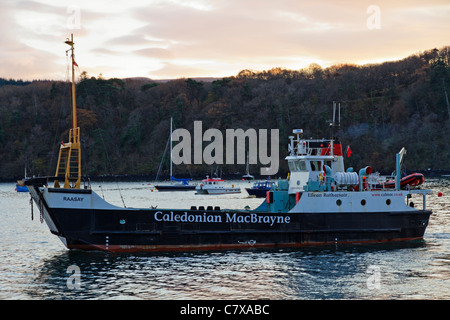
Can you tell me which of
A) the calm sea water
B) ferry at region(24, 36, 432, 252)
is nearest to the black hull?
ferry at region(24, 36, 432, 252)

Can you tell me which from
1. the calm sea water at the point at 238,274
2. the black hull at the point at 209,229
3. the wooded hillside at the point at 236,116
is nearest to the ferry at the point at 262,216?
the black hull at the point at 209,229

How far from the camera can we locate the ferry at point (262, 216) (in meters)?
24.3

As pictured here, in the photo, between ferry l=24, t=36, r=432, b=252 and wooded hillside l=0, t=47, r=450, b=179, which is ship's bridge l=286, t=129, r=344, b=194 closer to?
ferry l=24, t=36, r=432, b=252

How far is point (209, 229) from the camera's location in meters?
25.5

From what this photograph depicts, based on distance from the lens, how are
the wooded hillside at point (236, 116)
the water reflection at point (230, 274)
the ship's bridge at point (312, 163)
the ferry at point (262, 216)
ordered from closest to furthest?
the water reflection at point (230, 274)
the ferry at point (262, 216)
the ship's bridge at point (312, 163)
the wooded hillside at point (236, 116)

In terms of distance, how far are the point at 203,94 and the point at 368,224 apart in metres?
151

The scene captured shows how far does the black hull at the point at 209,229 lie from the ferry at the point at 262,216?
48mm

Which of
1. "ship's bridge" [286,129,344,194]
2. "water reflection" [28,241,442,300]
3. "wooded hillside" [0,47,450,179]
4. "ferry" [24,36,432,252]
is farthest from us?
"wooded hillside" [0,47,450,179]

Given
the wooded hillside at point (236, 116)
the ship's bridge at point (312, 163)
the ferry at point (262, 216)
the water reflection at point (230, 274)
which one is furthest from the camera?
the wooded hillside at point (236, 116)

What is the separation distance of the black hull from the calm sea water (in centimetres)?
52

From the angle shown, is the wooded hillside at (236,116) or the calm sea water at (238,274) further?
the wooded hillside at (236,116)

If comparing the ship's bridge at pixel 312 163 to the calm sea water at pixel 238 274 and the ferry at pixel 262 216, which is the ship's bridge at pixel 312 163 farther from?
the calm sea water at pixel 238 274

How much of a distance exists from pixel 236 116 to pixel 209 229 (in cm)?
13230

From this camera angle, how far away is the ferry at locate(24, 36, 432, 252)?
79.7 feet
